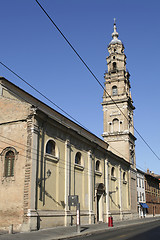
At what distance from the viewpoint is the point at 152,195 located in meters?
61.1

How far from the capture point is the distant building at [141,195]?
4875cm

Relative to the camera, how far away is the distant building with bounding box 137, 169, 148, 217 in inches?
1919

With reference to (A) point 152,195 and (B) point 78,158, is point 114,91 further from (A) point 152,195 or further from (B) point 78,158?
(A) point 152,195

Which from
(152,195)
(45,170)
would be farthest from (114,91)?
(45,170)

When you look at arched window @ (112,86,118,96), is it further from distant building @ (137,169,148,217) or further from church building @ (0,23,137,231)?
distant building @ (137,169,148,217)

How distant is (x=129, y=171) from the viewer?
44219 mm

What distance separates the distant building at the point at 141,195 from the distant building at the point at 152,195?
2790mm

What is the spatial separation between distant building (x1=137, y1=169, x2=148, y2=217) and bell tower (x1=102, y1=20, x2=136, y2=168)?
5312 mm

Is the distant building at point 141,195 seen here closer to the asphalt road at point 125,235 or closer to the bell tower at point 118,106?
the bell tower at point 118,106

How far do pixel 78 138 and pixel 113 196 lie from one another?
12829 millimetres

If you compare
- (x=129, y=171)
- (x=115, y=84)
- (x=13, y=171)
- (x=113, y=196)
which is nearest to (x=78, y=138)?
(x=13, y=171)

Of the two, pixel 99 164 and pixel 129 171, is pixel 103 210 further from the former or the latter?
pixel 129 171

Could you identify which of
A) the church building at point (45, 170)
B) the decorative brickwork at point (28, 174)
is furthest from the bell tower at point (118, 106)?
the decorative brickwork at point (28, 174)

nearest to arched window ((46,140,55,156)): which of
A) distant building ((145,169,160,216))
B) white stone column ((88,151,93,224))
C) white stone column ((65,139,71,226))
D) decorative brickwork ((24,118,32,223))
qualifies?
A: white stone column ((65,139,71,226))
